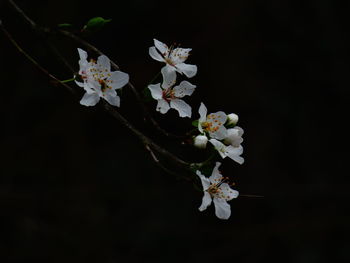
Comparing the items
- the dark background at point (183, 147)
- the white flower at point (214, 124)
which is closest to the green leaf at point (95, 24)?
the white flower at point (214, 124)

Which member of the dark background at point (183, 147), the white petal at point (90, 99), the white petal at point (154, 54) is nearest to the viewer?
the white petal at point (90, 99)

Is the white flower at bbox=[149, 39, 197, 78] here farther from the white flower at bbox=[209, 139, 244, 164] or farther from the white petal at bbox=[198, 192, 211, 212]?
the white petal at bbox=[198, 192, 211, 212]

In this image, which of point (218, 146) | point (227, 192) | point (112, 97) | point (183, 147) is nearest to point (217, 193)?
point (227, 192)

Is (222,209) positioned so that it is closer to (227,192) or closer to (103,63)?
(227,192)

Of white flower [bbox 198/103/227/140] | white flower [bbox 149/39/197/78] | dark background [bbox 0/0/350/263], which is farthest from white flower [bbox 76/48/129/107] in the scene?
dark background [bbox 0/0/350/263]

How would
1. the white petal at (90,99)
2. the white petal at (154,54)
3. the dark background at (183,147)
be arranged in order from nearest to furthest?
the white petal at (90,99) < the white petal at (154,54) < the dark background at (183,147)

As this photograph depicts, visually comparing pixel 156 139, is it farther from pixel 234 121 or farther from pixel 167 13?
pixel 234 121

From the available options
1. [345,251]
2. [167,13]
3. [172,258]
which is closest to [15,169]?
[172,258]

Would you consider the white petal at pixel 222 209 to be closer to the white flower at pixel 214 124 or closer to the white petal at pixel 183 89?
the white flower at pixel 214 124
